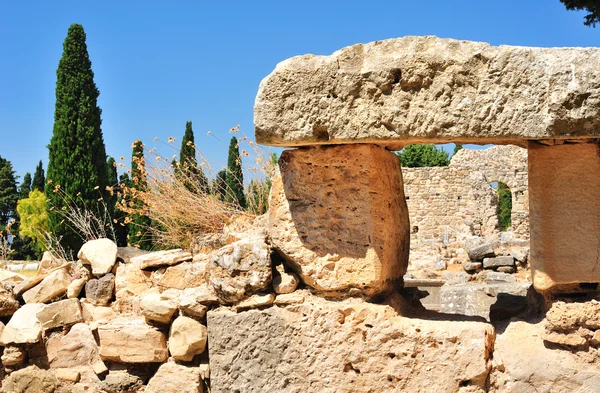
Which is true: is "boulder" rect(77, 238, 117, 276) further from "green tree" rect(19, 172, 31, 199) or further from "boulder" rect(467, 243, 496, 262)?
"green tree" rect(19, 172, 31, 199)

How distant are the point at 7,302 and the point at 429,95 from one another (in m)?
2.85

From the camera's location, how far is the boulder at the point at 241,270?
3.03 meters

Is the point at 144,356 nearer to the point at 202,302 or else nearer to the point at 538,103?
the point at 202,302

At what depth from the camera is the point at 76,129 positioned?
14211mm

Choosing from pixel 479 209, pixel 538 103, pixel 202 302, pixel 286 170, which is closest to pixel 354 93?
pixel 286 170

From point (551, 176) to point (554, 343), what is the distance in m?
0.75

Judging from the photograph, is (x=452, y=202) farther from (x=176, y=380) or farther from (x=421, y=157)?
(x=176, y=380)

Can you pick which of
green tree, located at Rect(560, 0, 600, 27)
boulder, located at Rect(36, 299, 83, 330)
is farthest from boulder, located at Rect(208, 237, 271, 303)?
green tree, located at Rect(560, 0, 600, 27)

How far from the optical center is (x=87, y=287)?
3.76 meters

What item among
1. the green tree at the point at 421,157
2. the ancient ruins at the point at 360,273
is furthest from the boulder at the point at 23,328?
the green tree at the point at 421,157

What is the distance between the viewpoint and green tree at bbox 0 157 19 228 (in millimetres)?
33250

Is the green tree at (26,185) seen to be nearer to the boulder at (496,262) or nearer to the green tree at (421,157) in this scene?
the green tree at (421,157)

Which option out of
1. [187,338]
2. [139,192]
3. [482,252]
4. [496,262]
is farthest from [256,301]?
[482,252]

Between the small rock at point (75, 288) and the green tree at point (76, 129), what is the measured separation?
1037 cm
